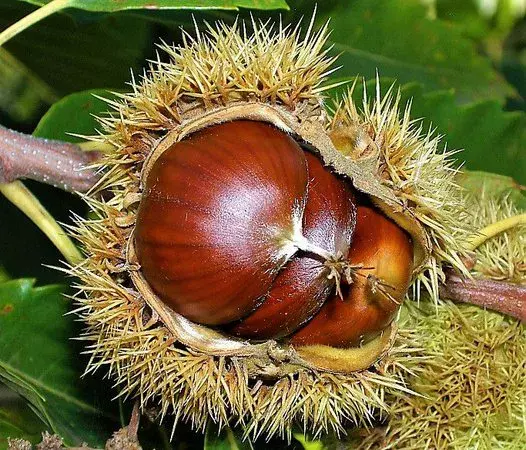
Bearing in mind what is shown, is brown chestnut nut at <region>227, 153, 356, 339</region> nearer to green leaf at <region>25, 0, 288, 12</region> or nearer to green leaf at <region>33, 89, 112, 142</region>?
green leaf at <region>25, 0, 288, 12</region>

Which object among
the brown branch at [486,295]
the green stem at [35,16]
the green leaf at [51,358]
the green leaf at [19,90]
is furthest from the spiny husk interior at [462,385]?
the green leaf at [19,90]

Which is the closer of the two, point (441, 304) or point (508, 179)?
point (441, 304)

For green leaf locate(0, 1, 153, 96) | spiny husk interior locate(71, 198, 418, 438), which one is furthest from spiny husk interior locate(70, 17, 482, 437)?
green leaf locate(0, 1, 153, 96)

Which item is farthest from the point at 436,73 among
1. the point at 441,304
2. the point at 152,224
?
the point at 152,224

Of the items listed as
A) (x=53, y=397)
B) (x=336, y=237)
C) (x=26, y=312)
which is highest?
(x=336, y=237)

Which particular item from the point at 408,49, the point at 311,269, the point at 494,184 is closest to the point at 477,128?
the point at 494,184

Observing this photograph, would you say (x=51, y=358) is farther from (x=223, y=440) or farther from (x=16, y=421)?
(x=223, y=440)

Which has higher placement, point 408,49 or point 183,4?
point 183,4

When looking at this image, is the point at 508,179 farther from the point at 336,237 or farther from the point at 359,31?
the point at 336,237
